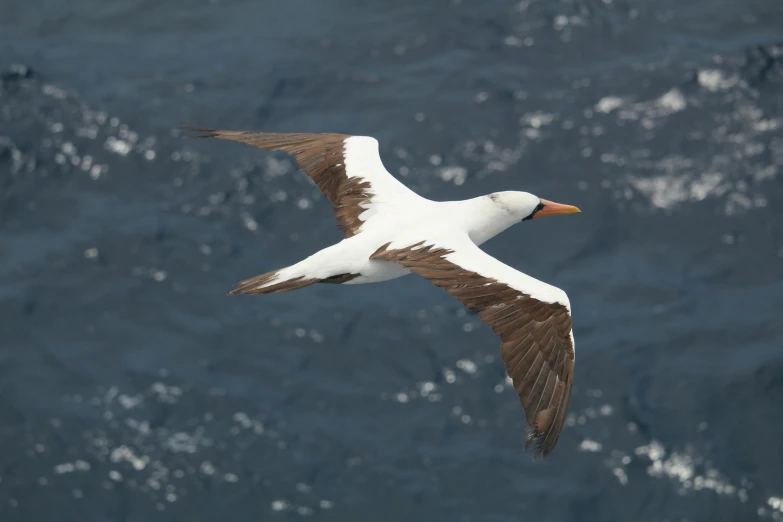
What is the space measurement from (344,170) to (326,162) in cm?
42

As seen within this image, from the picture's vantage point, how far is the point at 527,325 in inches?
612

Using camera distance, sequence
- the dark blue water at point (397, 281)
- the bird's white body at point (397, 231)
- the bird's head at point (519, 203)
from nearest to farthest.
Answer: the bird's white body at point (397, 231) < the bird's head at point (519, 203) < the dark blue water at point (397, 281)

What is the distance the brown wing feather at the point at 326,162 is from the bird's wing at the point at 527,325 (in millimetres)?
2511

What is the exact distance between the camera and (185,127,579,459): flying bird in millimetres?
15195

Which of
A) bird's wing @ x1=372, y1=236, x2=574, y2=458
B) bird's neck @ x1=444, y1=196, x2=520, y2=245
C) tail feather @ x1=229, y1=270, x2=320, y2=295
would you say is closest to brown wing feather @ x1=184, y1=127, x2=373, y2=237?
bird's neck @ x1=444, y1=196, x2=520, y2=245

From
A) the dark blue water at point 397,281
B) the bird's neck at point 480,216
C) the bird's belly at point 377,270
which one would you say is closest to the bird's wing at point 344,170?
the bird's neck at point 480,216

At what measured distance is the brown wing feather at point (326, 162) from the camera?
62.1 feet

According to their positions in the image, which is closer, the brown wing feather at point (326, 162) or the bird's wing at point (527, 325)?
the bird's wing at point (527, 325)

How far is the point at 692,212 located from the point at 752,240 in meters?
1.58

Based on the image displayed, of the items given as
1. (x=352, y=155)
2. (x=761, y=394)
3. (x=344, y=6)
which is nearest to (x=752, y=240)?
(x=761, y=394)

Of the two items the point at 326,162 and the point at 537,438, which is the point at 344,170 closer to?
the point at 326,162

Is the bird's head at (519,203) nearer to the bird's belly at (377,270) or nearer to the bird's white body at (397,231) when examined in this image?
the bird's white body at (397,231)

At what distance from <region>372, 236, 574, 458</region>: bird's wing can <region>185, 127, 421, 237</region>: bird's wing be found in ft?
7.68

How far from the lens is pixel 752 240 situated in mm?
32062
